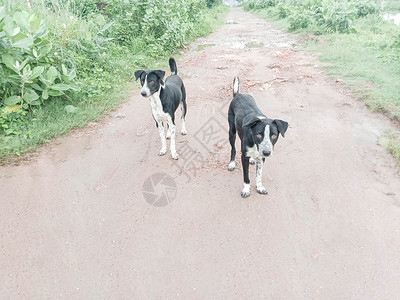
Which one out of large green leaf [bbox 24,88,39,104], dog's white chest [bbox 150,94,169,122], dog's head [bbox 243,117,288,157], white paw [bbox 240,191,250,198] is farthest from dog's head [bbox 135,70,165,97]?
large green leaf [bbox 24,88,39,104]

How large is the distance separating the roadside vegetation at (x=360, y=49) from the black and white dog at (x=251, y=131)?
231cm

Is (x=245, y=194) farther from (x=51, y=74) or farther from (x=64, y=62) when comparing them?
(x=64, y=62)

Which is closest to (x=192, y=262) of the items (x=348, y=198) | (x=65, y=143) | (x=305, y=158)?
(x=348, y=198)

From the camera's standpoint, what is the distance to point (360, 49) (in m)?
9.23

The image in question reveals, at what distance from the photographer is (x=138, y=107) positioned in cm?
640

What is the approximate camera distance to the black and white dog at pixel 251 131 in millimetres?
3090

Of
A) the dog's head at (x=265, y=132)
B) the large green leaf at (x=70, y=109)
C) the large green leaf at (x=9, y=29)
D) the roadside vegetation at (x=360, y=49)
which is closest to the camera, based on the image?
the dog's head at (x=265, y=132)

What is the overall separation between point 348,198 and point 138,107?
14.9ft

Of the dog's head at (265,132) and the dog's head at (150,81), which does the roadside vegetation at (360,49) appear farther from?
the dog's head at (150,81)

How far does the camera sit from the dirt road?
2.68 metres

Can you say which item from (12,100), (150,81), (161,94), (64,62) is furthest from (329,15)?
(12,100)
